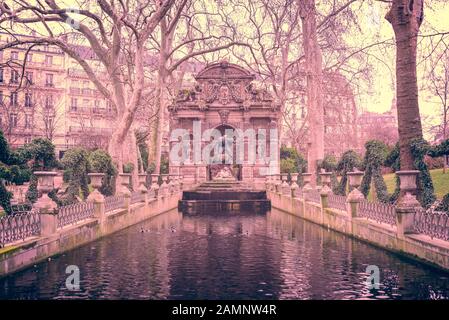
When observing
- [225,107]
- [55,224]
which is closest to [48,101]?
[225,107]

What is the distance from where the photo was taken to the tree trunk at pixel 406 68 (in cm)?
Answer: 1272

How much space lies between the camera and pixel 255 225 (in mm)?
16406

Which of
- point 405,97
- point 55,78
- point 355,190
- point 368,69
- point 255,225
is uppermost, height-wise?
point 55,78

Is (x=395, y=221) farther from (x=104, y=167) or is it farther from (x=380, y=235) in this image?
(x=104, y=167)

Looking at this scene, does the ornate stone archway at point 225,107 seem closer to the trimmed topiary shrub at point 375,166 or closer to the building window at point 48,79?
the trimmed topiary shrub at point 375,166

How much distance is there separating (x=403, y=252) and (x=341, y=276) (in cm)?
242

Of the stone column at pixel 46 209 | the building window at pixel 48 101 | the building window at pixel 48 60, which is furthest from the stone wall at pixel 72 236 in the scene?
the building window at pixel 48 60

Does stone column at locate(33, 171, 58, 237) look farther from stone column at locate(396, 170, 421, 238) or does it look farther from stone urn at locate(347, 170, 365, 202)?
stone urn at locate(347, 170, 365, 202)

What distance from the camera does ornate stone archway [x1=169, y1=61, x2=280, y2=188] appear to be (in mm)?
36219

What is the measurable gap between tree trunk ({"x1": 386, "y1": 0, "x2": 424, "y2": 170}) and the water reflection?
3.66m

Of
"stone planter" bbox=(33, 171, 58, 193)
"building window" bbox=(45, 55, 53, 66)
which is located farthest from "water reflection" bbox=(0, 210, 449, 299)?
"building window" bbox=(45, 55, 53, 66)
